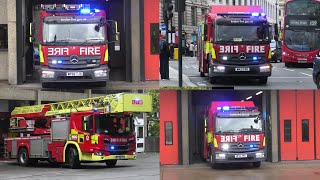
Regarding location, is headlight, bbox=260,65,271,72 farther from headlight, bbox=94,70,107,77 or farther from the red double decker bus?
the red double decker bus

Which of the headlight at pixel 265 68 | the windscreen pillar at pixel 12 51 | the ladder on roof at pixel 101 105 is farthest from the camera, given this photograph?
the ladder on roof at pixel 101 105

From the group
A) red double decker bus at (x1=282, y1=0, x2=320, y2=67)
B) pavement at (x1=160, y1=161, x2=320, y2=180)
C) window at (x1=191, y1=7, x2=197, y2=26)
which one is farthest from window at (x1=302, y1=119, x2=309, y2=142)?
red double decker bus at (x1=282, y1=0, x2=320, y2=67)

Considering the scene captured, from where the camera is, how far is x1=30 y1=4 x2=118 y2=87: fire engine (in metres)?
10.5

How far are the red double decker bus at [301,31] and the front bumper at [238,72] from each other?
7888mm

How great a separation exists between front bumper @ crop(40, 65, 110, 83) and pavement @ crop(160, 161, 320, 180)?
11.6ft

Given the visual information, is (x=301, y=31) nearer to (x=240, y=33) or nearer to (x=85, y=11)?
(x=240, y=33)

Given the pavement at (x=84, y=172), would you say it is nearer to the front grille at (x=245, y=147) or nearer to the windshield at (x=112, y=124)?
the windshield at (x=112, y=124)

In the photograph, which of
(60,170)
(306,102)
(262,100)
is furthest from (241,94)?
(60,170)

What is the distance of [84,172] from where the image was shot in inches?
564

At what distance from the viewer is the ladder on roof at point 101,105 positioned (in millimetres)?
12898

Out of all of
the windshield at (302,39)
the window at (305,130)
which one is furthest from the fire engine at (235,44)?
the windshield at (302,39)

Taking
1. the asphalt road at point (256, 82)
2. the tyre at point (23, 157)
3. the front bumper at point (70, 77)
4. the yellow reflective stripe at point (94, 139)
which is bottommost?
the tyre at point (23, 157)

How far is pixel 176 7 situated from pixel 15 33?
2891 millimetres

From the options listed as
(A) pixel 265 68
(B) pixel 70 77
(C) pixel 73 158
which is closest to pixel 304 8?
(A) pixel 265 68
